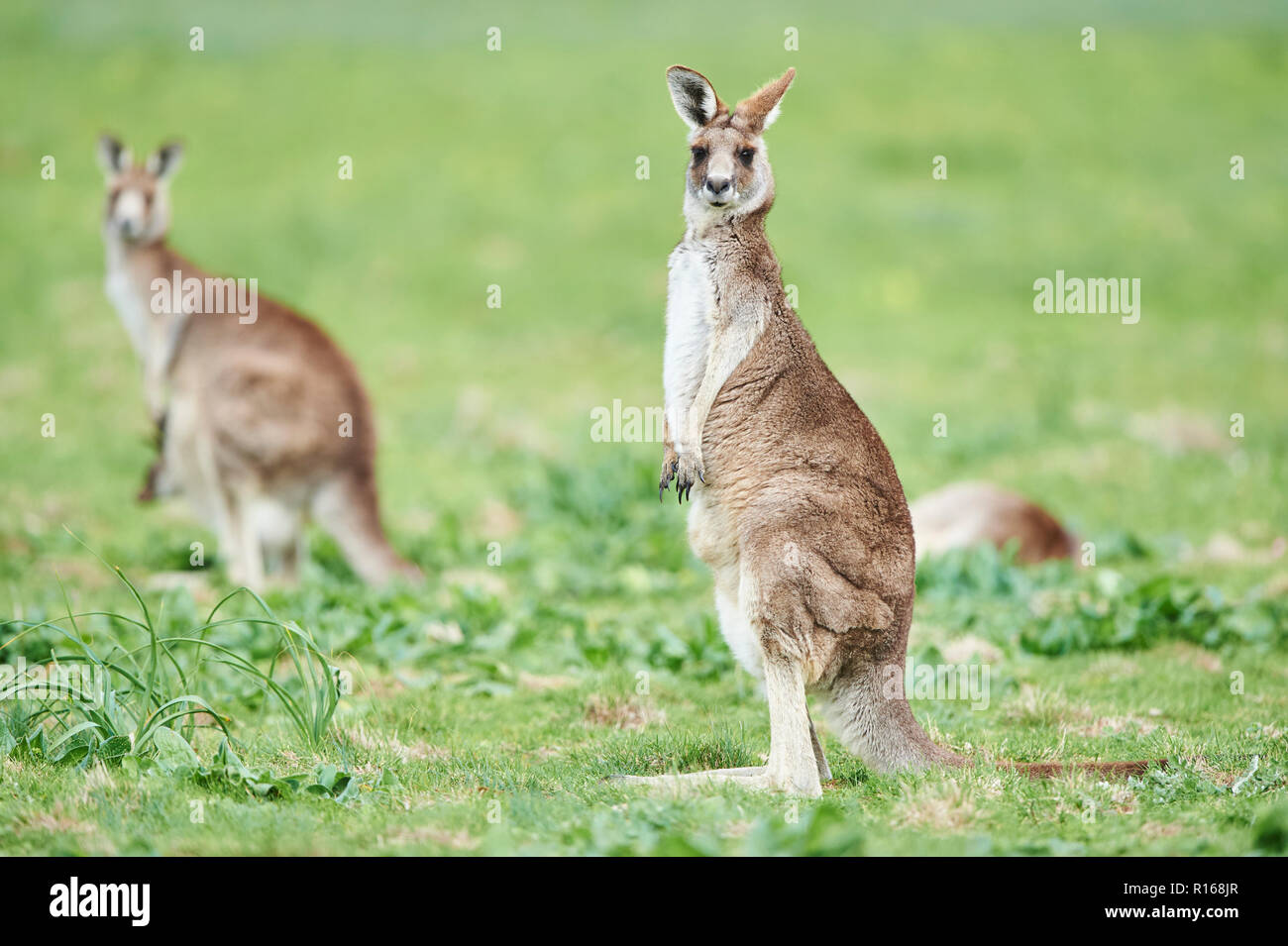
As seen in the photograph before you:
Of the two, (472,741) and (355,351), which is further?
(355,351)

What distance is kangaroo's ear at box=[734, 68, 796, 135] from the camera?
504 cm

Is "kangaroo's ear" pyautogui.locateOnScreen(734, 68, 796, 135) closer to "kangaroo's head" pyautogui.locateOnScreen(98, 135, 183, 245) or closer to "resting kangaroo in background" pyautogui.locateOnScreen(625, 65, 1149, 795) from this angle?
"resting kangaroo in background" pyautogui.locateOnScreen(625, 65, 1149, 795)

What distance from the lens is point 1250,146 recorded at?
21141mm

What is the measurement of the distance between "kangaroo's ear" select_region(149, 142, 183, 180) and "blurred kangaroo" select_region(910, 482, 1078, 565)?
564 cm

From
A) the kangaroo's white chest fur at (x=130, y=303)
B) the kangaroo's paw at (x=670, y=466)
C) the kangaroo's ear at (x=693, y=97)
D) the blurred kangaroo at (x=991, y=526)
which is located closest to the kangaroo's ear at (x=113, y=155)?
the kangaroo's white chest fur at (x=130, y=303)

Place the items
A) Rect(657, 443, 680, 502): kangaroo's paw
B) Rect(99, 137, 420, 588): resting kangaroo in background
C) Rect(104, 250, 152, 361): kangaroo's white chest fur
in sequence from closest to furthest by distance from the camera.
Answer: Rect(657, 443, 680, 502): kangaroo's paw → Rect(99, 137, 420, 588): resting kangaroo in background → Rect(104, 250, 152, 361): kangaroo's white chest fur

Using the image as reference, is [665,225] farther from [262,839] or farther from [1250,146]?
[262,839]

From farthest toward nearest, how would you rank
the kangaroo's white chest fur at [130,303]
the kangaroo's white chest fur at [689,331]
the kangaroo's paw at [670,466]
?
the kangaroo's white chest fur at [130,303]
the kangaroo's white chest fur at [689,331]
the kangaroo's paw at [670,466]

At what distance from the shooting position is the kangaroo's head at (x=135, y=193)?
941 cm

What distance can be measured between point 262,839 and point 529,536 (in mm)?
5923

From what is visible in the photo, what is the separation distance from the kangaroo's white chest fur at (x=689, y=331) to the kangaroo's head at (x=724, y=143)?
7.2 inches

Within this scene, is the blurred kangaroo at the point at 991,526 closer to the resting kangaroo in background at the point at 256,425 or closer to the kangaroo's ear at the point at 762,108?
the resting kangaroo in background at the point at 256,425

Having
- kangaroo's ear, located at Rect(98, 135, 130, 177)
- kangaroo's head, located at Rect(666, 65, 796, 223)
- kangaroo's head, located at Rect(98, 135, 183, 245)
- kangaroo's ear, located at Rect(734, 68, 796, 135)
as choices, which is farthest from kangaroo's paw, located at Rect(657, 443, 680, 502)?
kangaroo's ear, located at Rect(98, 135, 130, 177)
